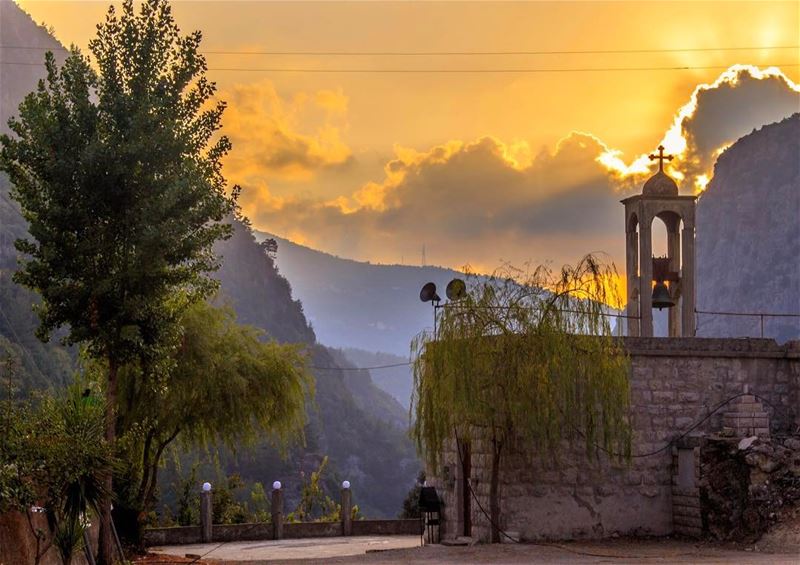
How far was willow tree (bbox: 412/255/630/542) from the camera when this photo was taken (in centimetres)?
2214

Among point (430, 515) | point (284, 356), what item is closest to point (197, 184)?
point (284, 356)

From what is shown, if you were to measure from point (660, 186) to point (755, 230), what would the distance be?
394ft

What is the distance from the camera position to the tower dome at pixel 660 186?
2694cm

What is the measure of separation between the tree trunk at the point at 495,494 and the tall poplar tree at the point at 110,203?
23.4ft

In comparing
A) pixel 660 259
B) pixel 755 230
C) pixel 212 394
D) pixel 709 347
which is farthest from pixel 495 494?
pixel 755 230

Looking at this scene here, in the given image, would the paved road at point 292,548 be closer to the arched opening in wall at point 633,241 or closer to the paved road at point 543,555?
the paved road at point 543,555

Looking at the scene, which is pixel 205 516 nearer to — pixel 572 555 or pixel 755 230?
pixel 572 555

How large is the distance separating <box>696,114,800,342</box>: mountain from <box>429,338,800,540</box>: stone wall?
3893 inches

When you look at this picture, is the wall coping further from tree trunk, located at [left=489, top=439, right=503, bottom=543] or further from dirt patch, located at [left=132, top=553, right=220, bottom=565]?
dirt patch, located at [left=132, top=553, right=220, bottom=565]

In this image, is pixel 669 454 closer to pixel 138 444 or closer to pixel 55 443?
pixel 138 444

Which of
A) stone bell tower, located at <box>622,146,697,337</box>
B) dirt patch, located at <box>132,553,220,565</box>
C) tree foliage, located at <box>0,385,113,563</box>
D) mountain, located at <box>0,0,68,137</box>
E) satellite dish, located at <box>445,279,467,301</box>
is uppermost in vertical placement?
mountain, located at <box>0,0,68,137</box>

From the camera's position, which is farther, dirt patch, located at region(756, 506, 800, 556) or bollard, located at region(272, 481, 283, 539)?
bollard, located at region(272, 481, 283, 539)

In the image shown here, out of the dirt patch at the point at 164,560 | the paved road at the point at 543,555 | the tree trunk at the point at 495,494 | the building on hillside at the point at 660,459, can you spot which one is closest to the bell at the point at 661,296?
the building on hillside at the point at 660,459

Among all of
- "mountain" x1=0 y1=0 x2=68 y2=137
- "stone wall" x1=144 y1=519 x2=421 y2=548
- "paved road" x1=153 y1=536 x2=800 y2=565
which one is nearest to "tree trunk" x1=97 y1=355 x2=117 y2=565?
"paved road" x1=153 y1=536 x2=800 y2=565
